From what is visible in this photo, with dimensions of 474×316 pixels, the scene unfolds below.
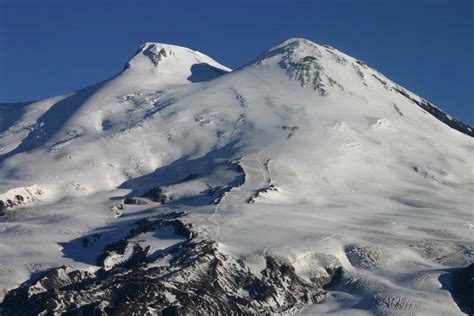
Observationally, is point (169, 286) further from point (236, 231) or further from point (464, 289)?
point (464, 289)

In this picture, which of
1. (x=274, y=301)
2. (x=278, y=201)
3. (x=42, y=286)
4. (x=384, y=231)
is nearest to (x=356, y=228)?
(x=384, y=231)

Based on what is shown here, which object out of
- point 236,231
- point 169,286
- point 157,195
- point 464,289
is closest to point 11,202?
point 157,195

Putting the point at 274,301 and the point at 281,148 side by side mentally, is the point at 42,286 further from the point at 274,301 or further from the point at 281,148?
the point at 281,148

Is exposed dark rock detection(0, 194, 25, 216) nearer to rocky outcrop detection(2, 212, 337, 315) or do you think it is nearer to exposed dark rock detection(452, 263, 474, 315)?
rocky outcrop detection(2, 212, 337, 315)

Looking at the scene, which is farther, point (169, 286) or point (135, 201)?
point (135, 201)

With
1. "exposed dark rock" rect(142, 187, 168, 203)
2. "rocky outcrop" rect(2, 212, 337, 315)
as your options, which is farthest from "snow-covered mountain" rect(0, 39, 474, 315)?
"exposed dark rock" rect(142, 187, 168, 203)
